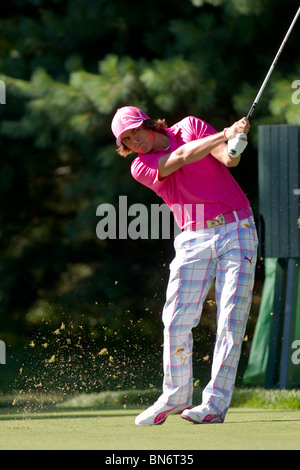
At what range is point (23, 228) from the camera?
41.4ft

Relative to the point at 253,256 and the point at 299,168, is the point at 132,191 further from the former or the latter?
the point at 253,256

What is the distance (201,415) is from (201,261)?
2.36 feet

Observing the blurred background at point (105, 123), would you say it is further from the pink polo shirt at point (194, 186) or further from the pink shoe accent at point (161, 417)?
the pink polo shirt at point (194, 186)

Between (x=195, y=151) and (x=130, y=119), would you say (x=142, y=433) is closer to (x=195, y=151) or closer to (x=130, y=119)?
(x=195, y=151)

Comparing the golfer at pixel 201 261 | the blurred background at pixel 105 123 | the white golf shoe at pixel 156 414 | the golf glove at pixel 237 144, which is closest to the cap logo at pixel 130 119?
the golfer at pixel 201 261

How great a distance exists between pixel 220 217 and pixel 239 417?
1286 mm

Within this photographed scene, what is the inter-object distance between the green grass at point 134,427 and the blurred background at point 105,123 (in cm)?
91

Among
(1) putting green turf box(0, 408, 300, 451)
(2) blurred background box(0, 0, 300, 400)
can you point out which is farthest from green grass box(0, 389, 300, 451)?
(2) blurred background box(0, 0, 300, 400)

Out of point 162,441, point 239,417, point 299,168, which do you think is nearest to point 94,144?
point 299,168

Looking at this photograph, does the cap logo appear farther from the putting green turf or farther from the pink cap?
the putting green turf

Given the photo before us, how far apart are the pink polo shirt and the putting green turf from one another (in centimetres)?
99

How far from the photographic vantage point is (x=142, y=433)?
4.00m

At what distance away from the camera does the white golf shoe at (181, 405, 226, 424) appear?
4348mm

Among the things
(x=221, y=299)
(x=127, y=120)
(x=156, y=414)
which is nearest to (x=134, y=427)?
(x=156, y=414)
